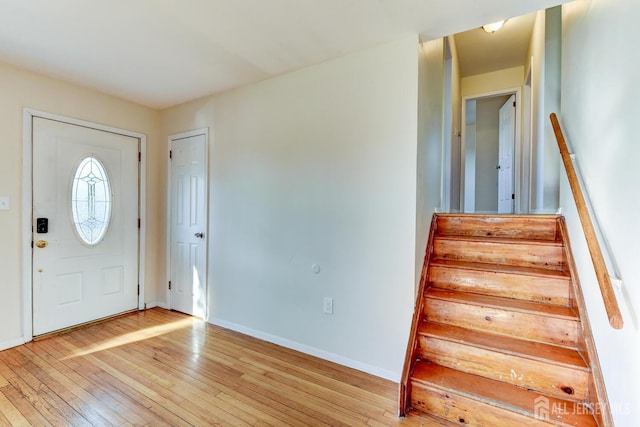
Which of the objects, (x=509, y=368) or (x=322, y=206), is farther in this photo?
(x=322, y=206)

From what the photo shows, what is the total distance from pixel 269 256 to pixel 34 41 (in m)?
2.38

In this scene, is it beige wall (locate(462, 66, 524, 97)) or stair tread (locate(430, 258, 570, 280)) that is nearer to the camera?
stair tread (locate(430, 258, 570, 280))

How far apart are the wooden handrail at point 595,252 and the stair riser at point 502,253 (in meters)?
0.62

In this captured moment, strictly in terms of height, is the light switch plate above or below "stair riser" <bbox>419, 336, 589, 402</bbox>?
above

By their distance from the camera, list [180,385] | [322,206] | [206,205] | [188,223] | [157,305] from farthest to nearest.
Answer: [157,305], [188,223], [206,205], [322,206], [180,385]

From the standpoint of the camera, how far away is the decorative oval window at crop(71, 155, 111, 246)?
295 cm

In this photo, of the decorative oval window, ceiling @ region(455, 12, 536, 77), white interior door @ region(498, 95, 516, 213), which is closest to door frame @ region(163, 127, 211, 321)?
the decorative oval window

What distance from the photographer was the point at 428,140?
2463 mm

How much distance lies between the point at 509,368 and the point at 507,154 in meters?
3.72

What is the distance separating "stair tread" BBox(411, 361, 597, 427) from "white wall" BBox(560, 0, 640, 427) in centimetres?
26

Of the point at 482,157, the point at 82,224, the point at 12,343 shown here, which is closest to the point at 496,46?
the point at 482,157

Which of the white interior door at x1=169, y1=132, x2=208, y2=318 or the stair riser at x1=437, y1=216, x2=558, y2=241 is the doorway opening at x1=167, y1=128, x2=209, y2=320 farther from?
the stair riser at x1=437, y1=216, x2=558, y2=241

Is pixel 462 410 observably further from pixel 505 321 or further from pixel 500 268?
pixel 500 268

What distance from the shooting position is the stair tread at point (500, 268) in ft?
6.56
